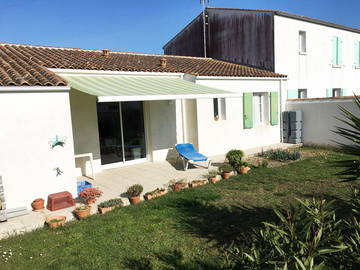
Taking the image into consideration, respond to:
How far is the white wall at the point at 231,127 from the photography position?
63.3 feet

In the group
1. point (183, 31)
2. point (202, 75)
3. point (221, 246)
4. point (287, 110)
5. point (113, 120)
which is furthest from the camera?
point (183, 31)

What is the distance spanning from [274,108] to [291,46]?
6166mm

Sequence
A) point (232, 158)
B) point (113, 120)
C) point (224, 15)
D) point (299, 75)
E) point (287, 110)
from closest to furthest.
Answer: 1. point (232, 158)
2. point (113, 120)
3. point (287, 110)
4. point (299, 75)
5. point (224, 15)

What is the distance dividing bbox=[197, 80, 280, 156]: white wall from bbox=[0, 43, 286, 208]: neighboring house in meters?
0.07

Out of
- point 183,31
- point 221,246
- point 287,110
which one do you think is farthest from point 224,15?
point 221,246

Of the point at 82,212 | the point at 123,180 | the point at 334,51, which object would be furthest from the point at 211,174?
the point at 334,51

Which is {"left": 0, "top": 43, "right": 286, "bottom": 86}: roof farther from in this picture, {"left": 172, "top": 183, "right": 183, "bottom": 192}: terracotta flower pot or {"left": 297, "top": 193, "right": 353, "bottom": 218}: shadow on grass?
{"left": 297, "top": 193, "right": 353, "bottom": 218}: shadow on grass

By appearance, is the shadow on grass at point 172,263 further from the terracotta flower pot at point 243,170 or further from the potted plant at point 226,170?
the terracotta flower pot at point 243,170

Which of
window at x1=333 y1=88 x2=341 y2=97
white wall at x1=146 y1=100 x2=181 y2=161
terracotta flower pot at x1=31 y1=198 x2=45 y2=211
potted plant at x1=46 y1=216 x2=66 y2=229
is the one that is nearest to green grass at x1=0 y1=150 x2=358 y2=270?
potted plant at x1=46 y1=216 x2=66 y2=229

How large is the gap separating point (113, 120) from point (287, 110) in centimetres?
1454

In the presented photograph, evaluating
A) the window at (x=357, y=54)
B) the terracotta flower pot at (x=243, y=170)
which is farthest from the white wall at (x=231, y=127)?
the window at (x=357, y=54)

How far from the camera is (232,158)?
1549 cm

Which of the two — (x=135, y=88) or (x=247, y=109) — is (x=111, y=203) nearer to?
(x=135, y=88)

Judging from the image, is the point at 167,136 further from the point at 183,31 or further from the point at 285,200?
the point at 183,31
